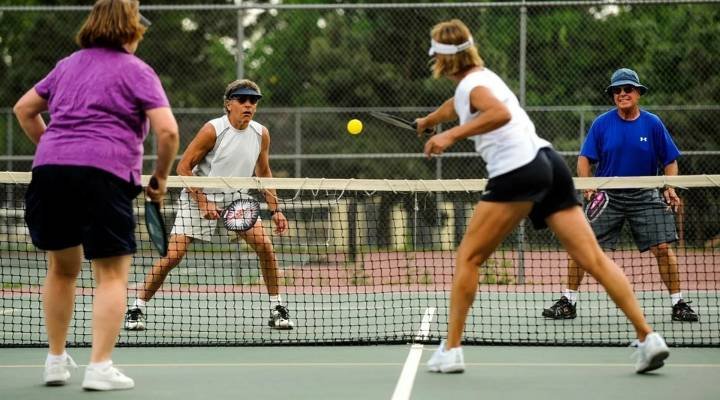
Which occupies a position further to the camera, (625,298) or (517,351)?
(517,351)

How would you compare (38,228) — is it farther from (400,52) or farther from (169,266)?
(400,52)

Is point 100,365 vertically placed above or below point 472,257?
below

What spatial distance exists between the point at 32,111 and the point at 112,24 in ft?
1.90

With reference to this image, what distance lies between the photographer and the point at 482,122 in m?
4.98

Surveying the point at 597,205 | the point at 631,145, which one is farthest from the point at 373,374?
the point at 631,145

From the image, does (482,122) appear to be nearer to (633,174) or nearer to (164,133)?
(164,133)

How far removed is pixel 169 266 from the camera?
7.20m

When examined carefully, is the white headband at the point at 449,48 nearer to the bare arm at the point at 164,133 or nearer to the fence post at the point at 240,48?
the bare arm at the point at 164,133

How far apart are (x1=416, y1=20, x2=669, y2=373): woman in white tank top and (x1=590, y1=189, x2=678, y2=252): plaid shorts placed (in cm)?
245

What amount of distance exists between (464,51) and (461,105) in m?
0.25

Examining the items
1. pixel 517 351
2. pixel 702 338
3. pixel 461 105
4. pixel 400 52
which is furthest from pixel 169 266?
pixel 400 52

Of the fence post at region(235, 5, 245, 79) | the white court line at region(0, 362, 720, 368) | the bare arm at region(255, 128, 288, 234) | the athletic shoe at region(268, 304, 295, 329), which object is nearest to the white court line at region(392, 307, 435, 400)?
the white court line at region(0, 362, 720, 368)

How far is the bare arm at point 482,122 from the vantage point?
4.97 meters

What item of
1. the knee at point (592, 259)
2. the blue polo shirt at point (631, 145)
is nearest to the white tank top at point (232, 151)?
the blue polo shirt at point (631, 145)
